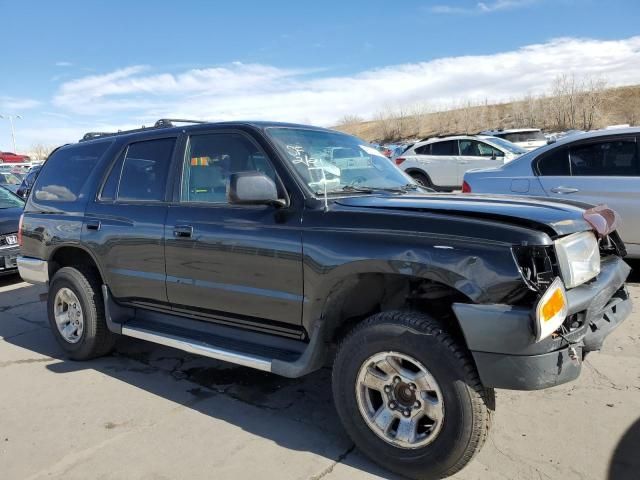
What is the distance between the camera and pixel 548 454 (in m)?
2.99

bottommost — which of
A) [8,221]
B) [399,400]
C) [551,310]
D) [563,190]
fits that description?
[399,400]

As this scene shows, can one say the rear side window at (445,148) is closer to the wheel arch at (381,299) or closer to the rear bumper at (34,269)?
the rear bumper at (34,269)

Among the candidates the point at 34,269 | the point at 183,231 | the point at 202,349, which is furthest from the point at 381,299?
the point at 34,269

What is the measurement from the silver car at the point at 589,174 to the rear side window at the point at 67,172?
14.7 ft

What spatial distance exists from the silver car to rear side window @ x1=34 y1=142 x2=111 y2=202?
4.47m

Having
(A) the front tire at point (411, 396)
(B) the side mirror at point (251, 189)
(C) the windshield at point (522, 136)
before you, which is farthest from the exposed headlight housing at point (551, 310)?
(C) the windshield at point (522, 136)

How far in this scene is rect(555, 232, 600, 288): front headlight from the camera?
2.62 metres

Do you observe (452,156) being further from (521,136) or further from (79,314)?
(79,314)

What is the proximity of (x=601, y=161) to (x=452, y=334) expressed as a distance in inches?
168

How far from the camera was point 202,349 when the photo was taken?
3.58 meters

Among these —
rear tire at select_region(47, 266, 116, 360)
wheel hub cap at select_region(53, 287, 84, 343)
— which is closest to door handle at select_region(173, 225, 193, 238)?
rear tire at select_region(47, 266, 116, 360)

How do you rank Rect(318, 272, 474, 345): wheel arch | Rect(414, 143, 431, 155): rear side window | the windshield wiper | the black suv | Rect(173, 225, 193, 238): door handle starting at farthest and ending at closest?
1. Rect(414, 143, 431, 155): rear side window
2. Rect(173, 225, 193, 238): door handle
3. the windshield wiper
4. Rect(318, 272, 474, 345): wheel arch
5. the black suv

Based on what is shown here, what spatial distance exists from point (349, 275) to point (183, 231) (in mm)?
1386

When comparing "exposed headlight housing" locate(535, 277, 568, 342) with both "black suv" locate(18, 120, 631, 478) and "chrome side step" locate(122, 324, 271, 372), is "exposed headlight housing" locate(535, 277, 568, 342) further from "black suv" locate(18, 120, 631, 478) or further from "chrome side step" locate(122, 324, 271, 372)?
"chrome side step" locate(122, 324, 271, 372)
